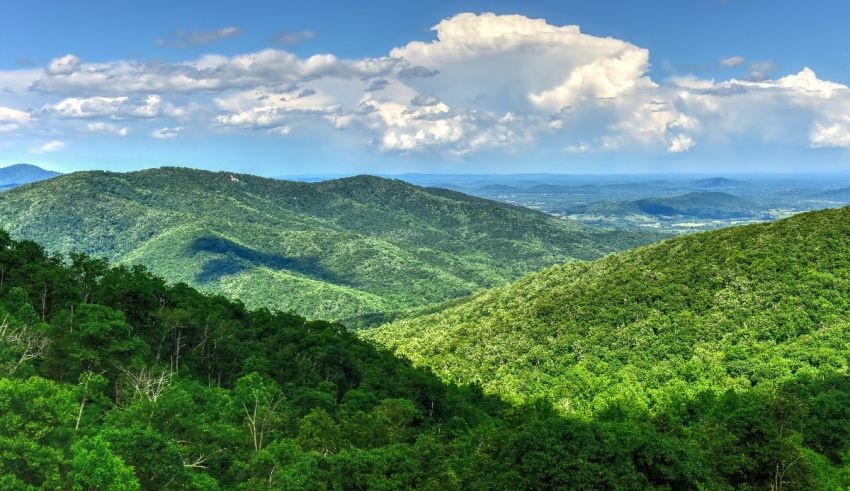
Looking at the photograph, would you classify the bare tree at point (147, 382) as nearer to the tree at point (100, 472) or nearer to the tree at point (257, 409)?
the tree at point (257, 409)

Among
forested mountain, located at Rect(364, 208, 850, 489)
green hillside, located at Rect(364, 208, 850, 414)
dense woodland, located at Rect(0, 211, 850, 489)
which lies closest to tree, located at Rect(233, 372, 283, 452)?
dense woodland, located at Rect(0, 211, 850, 489)

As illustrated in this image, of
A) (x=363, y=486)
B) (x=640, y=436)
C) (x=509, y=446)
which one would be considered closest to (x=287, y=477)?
(x=363, y=486)

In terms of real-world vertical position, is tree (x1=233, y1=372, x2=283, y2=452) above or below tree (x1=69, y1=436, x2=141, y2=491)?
below

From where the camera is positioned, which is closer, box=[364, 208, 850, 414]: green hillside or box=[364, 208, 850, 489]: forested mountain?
box=[364, 208, 850, 489]: forested mountain

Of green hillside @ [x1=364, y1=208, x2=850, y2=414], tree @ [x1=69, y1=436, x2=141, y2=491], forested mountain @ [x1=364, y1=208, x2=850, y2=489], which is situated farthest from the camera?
green hillside @ [x1=364, y1=208, x2=850, y2=414]

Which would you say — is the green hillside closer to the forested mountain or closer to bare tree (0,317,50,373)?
the forested mountain

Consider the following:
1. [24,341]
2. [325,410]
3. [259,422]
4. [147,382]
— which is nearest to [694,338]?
[325,410]

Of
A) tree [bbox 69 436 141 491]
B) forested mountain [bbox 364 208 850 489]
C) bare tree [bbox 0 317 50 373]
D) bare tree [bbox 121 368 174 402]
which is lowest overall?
forested mountain [bbox 364 208 850 489]

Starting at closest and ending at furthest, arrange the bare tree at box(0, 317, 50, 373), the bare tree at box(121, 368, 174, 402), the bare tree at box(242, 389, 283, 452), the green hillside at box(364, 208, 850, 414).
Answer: the bare tree at box(121, 368, 174, 402), the bare tree at box(242, 389, 283, 452), the bare tree at box(0, 317, 50, 373), the green hillside at box(364, 208, 850, 414)
